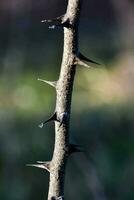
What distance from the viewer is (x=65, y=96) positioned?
32.6 inches

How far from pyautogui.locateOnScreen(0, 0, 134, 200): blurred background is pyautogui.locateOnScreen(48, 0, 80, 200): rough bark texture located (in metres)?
2.53

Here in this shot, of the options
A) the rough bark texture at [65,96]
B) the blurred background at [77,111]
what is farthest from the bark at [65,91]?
the blurred background at [77,111]

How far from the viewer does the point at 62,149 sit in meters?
0.87

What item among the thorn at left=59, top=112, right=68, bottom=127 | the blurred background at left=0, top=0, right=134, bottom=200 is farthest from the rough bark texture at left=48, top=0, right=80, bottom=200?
the blurred background at left=0, top=0, right=134, bottom=200

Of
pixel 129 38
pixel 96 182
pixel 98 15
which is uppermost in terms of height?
pixel 98 15

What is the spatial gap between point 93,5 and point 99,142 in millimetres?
5911

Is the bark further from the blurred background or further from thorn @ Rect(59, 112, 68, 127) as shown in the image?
the blurred background

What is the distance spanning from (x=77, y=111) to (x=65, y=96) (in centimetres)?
531

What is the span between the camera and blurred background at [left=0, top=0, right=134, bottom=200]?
4.54m

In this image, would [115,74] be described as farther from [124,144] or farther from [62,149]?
[62,149]

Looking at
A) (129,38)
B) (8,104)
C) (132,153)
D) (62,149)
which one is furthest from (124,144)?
(62,149)

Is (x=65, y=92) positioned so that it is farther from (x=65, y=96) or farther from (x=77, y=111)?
(x=77, y=111)

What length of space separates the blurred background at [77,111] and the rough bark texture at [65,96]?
2.53 meters

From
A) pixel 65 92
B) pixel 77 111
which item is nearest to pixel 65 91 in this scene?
pixel 65 92
